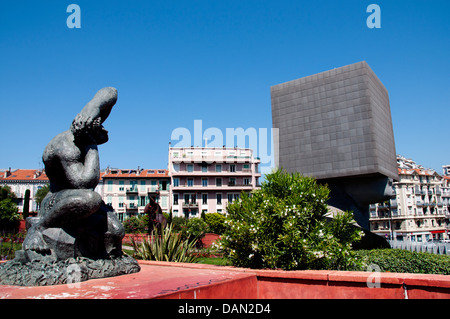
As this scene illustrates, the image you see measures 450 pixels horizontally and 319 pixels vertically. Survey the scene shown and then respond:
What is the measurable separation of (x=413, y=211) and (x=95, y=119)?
74011 mm

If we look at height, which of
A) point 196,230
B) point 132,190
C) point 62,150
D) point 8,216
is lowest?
point 196,230

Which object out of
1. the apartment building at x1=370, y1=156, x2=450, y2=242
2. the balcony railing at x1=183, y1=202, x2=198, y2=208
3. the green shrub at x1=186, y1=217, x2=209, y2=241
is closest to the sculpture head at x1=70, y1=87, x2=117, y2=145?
the green shrub at x1=186, y1=217, x2=209, y2=241

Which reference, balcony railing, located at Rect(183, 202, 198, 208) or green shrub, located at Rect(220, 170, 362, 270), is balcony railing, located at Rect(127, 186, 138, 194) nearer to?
balcony railing, located at Rect(183, 202, 198, 208)

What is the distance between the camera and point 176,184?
58.9 meters

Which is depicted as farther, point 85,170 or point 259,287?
point 85,170

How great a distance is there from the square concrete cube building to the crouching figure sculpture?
1409 cm

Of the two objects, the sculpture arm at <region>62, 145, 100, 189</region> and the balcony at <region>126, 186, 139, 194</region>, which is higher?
the balcony at <region>126, 186, 139, 194</region>

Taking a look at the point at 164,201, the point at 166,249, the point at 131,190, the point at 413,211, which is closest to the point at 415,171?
the point at 413,211

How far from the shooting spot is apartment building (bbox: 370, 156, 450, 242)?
65875 millimetres

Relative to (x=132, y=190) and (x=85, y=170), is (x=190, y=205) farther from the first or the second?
(x=85, y=170)

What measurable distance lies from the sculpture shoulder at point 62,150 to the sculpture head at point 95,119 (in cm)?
12

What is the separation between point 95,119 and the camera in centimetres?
523

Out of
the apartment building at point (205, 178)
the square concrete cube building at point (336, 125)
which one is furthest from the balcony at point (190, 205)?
the square concrete cube building at point (336, 125)
